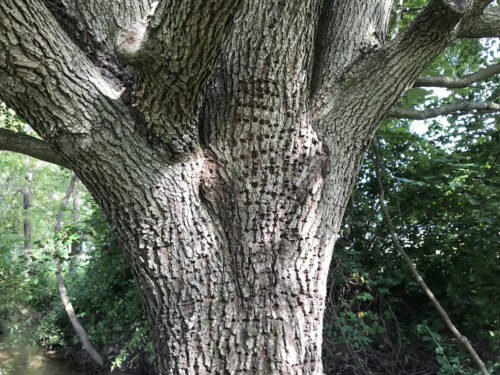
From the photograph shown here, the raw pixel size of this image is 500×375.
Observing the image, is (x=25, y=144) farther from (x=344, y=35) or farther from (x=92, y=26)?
(x=344, y=35)

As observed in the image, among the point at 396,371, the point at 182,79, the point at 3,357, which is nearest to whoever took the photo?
the point at 182,79

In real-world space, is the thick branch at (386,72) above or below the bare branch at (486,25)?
below

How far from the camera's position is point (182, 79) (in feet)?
4.56

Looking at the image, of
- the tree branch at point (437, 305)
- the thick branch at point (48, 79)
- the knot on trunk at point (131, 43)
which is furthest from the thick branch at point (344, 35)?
the tree branch at point (437, 305)

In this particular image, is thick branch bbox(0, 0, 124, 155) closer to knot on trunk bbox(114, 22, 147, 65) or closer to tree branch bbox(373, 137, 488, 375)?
knot on trunk bbox(114, 22, 147, 65)

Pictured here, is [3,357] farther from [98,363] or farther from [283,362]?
[283,362]

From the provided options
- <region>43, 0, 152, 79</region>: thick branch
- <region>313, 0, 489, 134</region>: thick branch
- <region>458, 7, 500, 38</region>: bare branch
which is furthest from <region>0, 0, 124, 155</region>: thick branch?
<region>458, 7, 500, 38</region>: bare branch

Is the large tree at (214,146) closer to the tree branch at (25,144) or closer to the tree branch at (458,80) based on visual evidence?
the tree branch at (25,144)

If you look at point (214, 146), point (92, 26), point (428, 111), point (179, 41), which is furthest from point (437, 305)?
point (92, 26)

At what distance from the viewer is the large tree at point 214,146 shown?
139 cm

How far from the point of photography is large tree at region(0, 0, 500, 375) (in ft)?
4.56

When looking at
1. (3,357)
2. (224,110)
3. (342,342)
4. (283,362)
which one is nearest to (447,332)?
(342,342)

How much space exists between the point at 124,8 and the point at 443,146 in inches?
179

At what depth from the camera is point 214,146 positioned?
5.56ft
